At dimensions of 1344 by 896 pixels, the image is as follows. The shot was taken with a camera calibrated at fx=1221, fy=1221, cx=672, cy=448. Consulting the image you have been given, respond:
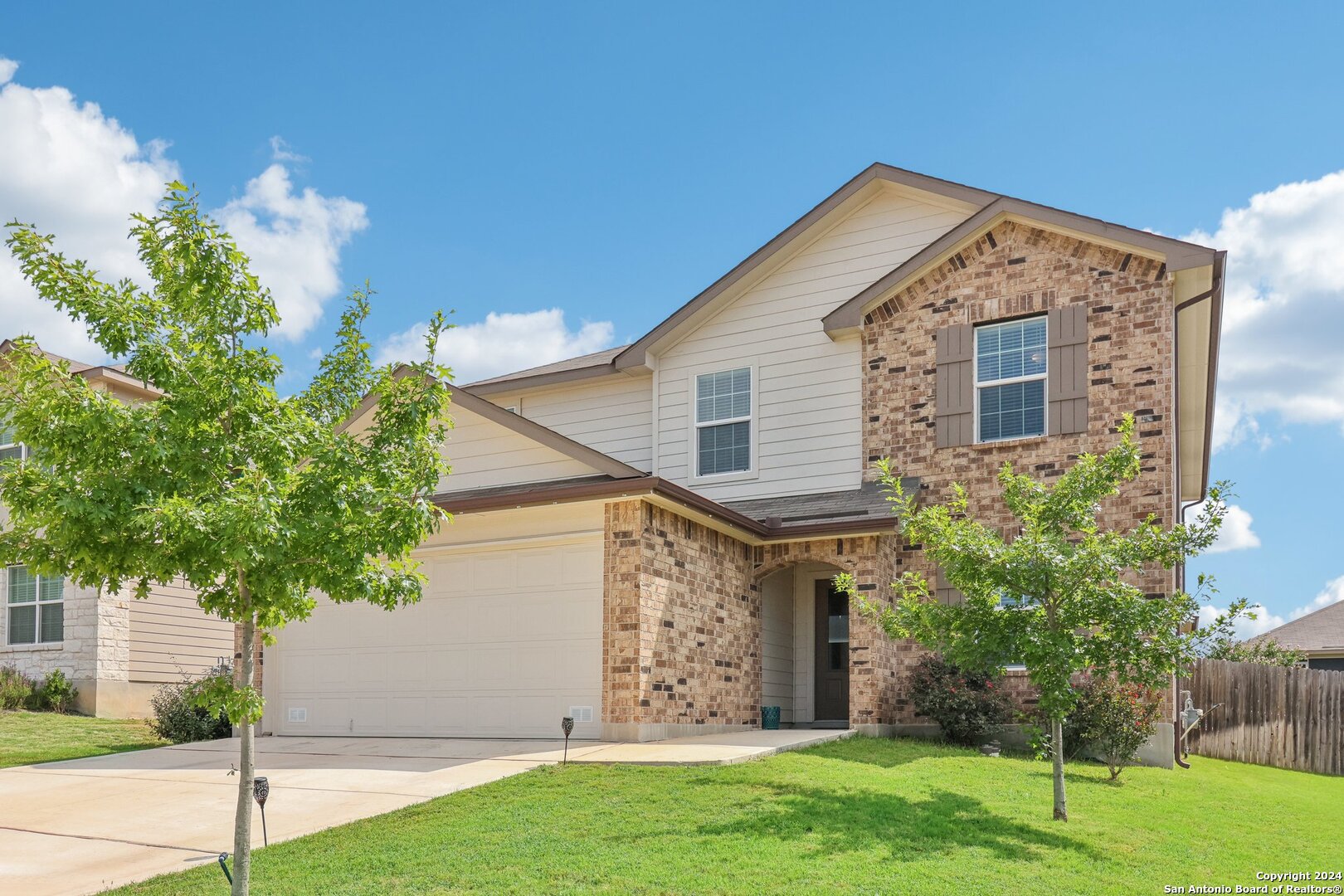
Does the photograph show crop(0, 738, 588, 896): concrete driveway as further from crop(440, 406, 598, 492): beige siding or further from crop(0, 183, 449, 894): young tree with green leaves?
crop(440, 406, 598, 492): beige siding

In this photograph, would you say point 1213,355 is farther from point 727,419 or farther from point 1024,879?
point 1024,879

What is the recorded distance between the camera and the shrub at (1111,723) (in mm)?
14445

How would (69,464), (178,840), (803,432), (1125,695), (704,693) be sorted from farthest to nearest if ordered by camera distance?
(803,432) < (704,693) < (1125,695) < (178,840) < (69,464)

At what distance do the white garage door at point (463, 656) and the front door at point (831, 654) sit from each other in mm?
5111

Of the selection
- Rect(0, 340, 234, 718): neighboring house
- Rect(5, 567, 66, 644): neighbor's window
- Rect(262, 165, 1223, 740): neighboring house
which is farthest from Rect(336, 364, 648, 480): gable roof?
Rect(5, 567, 66, 644): neighbor's window

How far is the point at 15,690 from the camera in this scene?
72.9 ft

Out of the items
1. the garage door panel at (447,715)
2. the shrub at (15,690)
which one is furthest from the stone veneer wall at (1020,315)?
the shrub at (15,690)

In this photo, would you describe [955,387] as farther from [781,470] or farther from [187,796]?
[187,796]

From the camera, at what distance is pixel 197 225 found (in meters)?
7.99

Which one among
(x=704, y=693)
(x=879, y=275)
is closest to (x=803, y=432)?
(x=879, y=275)

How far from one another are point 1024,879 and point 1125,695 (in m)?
6.88

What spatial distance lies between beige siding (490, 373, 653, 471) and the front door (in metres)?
3.76

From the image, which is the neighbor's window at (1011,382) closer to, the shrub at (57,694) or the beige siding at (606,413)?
the beige siding at (606,413)

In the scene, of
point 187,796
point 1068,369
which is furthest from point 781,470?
point 187,796
